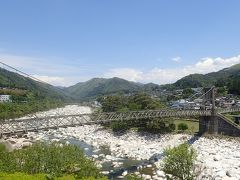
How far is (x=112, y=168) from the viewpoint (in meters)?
50.9

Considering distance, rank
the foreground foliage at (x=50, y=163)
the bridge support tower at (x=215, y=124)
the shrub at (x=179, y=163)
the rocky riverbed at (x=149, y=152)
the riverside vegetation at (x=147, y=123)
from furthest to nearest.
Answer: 1. the riverside vegetation at (x=147, y=123)
2. the bridge support tower at (x=215, y=124)
3. the rocky riverbed at (x=149, y=152)
4. the shrub at (x=179, y=163)
5. the foreground foliage at (x=50, y=163)

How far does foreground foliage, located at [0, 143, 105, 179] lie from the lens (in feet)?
111

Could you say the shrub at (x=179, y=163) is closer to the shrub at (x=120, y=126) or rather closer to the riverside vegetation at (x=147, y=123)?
the riverside vegetation at (x=147, y=123)

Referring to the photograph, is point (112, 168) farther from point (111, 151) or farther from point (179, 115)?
point (179, 115)

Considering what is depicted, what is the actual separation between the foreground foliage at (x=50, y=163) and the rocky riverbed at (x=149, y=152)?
39.4 feet

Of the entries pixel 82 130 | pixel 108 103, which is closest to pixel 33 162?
pixel 82 130

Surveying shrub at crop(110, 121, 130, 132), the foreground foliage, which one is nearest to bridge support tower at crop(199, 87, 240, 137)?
shrub at crop(110, 121, 130, 132)

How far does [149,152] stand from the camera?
200ft

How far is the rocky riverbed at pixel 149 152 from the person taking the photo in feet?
154

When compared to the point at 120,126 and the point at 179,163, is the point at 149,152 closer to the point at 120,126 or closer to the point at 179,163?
the point at 120,126

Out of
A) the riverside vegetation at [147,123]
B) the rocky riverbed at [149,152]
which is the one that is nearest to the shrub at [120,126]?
the riverside vegetation at [147,123]

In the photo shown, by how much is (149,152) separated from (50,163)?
2875cm

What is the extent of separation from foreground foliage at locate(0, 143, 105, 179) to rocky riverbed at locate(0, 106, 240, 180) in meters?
12.0

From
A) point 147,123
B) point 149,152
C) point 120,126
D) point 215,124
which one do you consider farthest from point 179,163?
point 120,126
